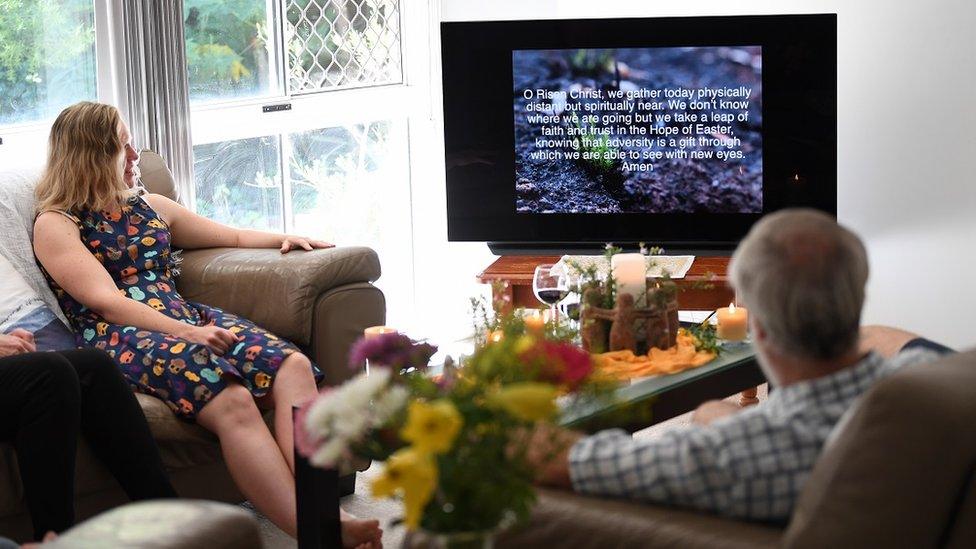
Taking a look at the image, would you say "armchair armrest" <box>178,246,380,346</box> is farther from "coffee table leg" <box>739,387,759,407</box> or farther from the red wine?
"coffee table leg" <box>739,387,759,407</box>

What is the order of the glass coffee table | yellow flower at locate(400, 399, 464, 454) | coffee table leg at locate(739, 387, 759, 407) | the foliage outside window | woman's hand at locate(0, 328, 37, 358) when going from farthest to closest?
coffee table leg at locate(739, 387, 759, 407), the foliage outside window, woman's hand at locate(0, 328, 37, 358), the glass coffee table, yellow flower at locate(400, 399, 464, 454)

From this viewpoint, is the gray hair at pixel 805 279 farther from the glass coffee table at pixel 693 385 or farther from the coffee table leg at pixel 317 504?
the coffee table leg at pixel 317 504

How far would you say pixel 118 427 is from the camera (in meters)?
2.87

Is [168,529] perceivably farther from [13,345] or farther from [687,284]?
[687,284]

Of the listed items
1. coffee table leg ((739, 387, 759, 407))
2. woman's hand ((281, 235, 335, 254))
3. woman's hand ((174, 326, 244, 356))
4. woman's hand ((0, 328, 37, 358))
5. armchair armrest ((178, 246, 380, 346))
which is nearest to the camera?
woman's hand ((0, 328, 37, 358))

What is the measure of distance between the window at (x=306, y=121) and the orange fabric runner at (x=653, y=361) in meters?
1.84

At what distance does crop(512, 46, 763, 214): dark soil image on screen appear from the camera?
432cm

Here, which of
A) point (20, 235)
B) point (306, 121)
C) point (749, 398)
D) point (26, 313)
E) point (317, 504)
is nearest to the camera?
point (317, 504)

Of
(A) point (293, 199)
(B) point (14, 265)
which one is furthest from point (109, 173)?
(A) point (293, 199)

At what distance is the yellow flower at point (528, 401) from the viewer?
136 centimetres

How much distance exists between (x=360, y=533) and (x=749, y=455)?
56.0 inches

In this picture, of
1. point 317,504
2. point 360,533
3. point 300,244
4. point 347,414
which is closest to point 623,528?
point 347,414

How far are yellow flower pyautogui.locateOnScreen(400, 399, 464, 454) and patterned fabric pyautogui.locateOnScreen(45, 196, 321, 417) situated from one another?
182cm

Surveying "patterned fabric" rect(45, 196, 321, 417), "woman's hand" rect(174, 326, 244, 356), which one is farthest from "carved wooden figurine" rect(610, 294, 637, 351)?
"woman's hand" rect(174, 326, 244, 356)
